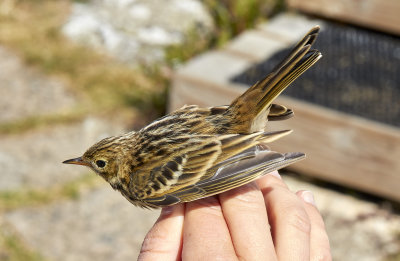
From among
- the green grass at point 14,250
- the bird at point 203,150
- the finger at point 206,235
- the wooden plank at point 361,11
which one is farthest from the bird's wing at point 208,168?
the wooden plank at point 361,11

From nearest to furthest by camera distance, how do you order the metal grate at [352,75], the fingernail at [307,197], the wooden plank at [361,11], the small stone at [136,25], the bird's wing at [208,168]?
the bird's wing at [208,168] → the fingernail at [307,197] → the metal grate at [352,75] → the wooden plank at [361,11] → the small stone at [136,25]

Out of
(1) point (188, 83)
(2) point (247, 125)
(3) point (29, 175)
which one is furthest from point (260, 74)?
(2) point (247, 125)

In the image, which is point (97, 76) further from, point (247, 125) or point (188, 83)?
point (247, 125)

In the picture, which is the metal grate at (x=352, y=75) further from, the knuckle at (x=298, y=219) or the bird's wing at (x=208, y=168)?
the knuckle at (x=298, y=219)

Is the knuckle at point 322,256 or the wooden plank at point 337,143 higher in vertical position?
the knuckle at point 322,256

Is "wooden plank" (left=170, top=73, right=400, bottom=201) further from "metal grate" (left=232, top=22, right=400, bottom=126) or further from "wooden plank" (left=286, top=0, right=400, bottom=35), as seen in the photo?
"wooden plank" (left=286, top=0, right=400, bottom=35)

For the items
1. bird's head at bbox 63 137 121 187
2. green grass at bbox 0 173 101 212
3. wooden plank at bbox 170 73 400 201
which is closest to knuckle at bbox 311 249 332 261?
bird's head at bbox 63 137 121 187

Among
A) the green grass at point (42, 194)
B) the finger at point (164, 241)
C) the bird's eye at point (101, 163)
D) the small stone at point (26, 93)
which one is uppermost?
the bird's eye at point (101, 163)

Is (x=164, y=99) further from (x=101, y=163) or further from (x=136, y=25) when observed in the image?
(x=101, y=163)
